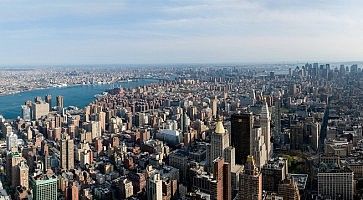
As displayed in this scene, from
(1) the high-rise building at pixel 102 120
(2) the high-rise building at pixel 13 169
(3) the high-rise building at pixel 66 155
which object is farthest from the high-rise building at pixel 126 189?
(1) the high-rise building at pixel 102 120

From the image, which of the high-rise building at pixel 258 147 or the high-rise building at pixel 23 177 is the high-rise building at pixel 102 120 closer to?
the high-rise building at pixel 23 177

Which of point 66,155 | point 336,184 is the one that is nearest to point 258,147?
point 336,184

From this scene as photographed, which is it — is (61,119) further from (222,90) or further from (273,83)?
(273,83)

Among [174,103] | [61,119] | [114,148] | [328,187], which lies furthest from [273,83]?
[328,187]

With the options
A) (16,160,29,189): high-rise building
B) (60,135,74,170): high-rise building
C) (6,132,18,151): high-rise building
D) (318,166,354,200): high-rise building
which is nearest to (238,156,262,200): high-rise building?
(318,166,354,200): high-rise building

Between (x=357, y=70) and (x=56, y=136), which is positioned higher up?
(x=357, y=70)
